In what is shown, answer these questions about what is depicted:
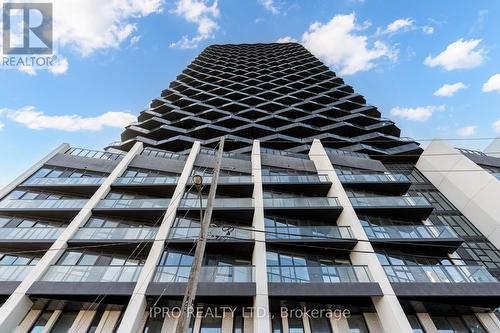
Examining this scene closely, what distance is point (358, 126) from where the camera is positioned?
33.5 m

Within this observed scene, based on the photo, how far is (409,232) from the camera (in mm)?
15508

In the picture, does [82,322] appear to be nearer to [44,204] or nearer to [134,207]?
[134,207]

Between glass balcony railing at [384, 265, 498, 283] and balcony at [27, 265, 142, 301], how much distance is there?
39.9ft

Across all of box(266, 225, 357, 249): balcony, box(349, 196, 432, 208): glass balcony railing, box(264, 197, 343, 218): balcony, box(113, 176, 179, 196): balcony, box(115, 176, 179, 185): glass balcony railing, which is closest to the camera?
box(266, 225, 357, 249): balcony

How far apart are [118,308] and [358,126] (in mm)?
30558

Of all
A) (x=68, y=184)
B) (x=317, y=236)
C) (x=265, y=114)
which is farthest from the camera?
(x=265, y=114)

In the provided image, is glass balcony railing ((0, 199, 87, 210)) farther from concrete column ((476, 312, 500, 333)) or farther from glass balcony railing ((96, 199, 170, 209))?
concrete column ((476, 312, 500, 333))

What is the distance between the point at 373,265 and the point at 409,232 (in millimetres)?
4212

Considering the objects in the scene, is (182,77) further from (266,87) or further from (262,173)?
(262,173)

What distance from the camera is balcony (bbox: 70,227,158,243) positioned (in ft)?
47.7

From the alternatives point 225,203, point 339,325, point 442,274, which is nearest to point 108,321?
point 225,203

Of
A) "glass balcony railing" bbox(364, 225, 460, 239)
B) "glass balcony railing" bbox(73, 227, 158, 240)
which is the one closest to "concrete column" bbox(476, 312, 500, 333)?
"glass balcony railing" bbox(364, 225, 460, 239)

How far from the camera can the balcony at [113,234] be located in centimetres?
1453

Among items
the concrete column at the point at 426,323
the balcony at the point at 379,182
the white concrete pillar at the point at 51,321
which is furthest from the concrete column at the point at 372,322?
the white concrete pillar at the point at 51,321
